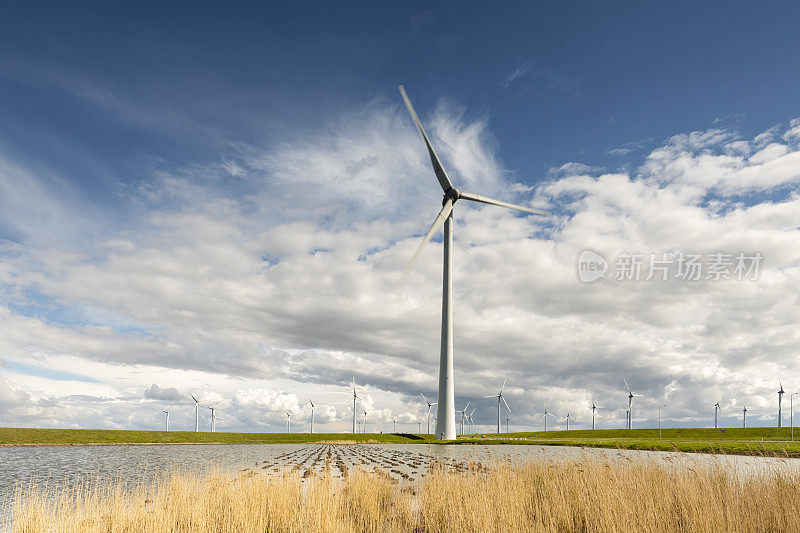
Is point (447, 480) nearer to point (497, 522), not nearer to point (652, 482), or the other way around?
point (497, 522)

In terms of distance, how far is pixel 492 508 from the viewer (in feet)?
58.1

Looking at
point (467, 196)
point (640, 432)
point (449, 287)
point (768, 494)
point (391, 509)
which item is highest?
point (467, 196)

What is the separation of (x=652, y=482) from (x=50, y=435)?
143 m

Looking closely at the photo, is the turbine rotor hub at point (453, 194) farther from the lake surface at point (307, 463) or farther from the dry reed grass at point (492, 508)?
the dry reed grass at point (492, 508)

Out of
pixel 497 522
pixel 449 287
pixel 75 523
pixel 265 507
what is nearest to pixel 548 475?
pixel 497 522

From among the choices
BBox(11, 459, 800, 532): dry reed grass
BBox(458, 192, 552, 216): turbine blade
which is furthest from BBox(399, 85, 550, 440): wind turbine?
BBox(11, 459, 800, 532): dry reed grass

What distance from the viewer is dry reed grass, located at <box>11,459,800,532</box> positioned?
52.9ft

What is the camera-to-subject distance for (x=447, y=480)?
69.8 feet

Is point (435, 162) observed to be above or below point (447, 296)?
above

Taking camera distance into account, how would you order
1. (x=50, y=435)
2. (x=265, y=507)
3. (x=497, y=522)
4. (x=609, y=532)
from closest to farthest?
(x=609, y=532) → (x=497, y=522) → (x=265, y=507) → (x=50, y=435)

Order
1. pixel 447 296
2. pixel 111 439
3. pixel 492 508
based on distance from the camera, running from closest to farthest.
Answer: pixel 492 508
pixel 447 296
pixel 111 439

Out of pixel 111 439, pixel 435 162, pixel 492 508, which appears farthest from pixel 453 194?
pixel 111 439

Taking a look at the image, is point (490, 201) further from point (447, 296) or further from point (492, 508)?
point (492, 508)

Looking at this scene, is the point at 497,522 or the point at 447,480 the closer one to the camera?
the point at 497,522
